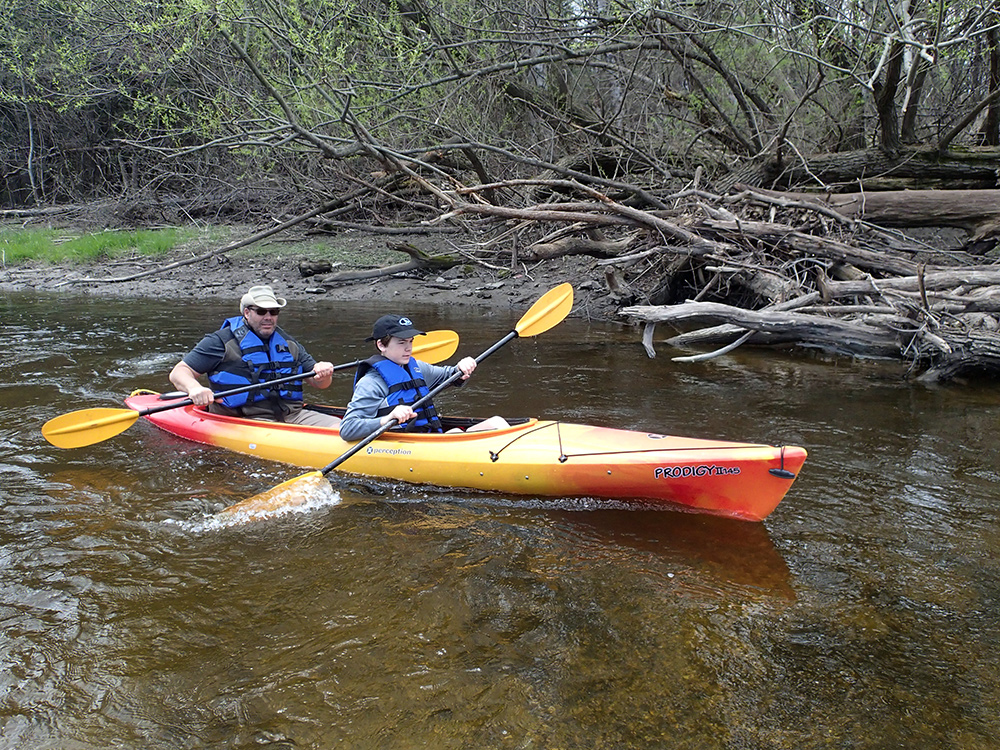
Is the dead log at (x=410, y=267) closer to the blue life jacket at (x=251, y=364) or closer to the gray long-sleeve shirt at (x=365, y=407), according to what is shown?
the blue life jacket at (x=251, y=364)

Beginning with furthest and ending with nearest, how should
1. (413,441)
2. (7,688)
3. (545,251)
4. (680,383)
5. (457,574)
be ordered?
(545,251), (680,383), (413,441), (457,574), (7,688)

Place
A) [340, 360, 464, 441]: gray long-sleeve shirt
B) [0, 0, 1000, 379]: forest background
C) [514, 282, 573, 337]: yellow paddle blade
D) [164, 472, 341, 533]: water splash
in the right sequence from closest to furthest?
1. [164, 472, 341, 533]: water splash
2. [340, 360, 464, 441]: gray long-sleeve shirt
3. [514, 282, 573, 337]: yellow paddle blade
4. [0, 0, 1000, 379]: forest background

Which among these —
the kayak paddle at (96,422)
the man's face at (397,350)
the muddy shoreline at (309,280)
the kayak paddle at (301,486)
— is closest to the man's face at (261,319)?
the kayak paddle at (96,422)

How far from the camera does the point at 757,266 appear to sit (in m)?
6.38

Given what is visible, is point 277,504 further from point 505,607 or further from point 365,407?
point 505,607

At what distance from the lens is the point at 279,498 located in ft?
12.6

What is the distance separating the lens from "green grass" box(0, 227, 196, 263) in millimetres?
12547

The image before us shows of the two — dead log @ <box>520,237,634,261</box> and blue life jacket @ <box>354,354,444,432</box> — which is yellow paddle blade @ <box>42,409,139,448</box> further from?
dead log @ <box>520,237,634,261</box>

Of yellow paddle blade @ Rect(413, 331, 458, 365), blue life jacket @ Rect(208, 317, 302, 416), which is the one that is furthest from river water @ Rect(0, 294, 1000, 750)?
yellow paddle blade @ Rect(413, 331, 458, 365)

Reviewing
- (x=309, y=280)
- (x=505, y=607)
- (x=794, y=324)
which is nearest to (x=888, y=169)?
(x=794, y=324)

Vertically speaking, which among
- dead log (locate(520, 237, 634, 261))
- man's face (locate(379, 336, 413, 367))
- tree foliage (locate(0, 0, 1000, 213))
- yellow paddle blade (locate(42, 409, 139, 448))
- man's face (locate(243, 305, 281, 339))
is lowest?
yellow paddle blade (locate(42, 409, 139, 448))

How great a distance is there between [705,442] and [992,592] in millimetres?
1292

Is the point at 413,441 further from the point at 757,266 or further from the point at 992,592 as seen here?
the point at 757,266

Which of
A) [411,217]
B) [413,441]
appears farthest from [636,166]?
[413,441]
